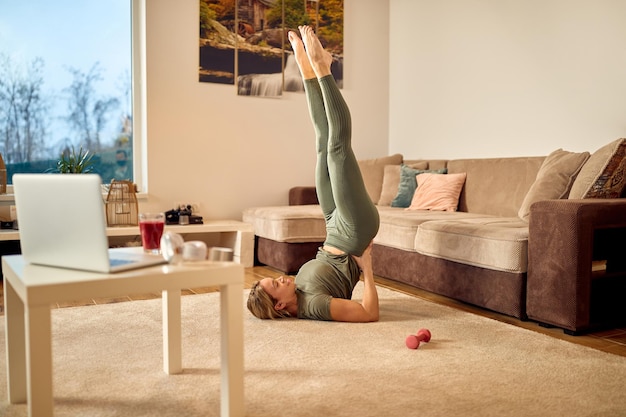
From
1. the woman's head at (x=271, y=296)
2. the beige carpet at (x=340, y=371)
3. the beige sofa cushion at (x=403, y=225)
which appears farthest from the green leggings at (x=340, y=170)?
the beige sofa cushion at (x=403, y=225)

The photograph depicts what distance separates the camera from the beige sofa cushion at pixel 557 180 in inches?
132

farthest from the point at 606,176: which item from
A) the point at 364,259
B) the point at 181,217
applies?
the point at 181,217

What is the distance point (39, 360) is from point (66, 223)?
0.35 meters

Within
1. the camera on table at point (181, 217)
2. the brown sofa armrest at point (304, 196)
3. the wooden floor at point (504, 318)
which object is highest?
the brown sofa armrest at point (304, 196)

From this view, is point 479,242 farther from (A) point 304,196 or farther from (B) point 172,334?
(A) point 304,196

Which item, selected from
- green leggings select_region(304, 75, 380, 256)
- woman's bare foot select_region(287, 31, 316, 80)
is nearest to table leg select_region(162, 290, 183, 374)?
green leggings select_region(304, 75, 380, 256)

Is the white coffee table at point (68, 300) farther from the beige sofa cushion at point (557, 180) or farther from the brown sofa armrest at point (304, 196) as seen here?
the brown sofa armrest at point (304, 196)

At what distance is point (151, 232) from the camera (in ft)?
6.03

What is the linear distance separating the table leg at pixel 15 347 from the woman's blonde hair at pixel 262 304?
3.81 feet

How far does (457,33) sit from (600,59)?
1.51m

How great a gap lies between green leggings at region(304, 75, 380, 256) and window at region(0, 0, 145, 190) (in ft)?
8.02

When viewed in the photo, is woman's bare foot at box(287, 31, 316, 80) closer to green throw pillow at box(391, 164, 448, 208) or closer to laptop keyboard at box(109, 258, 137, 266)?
laptop keyboard at box(109, 258, 137, 266)

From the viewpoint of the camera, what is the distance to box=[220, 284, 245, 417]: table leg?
1623mm

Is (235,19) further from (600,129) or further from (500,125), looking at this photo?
(600,129)
